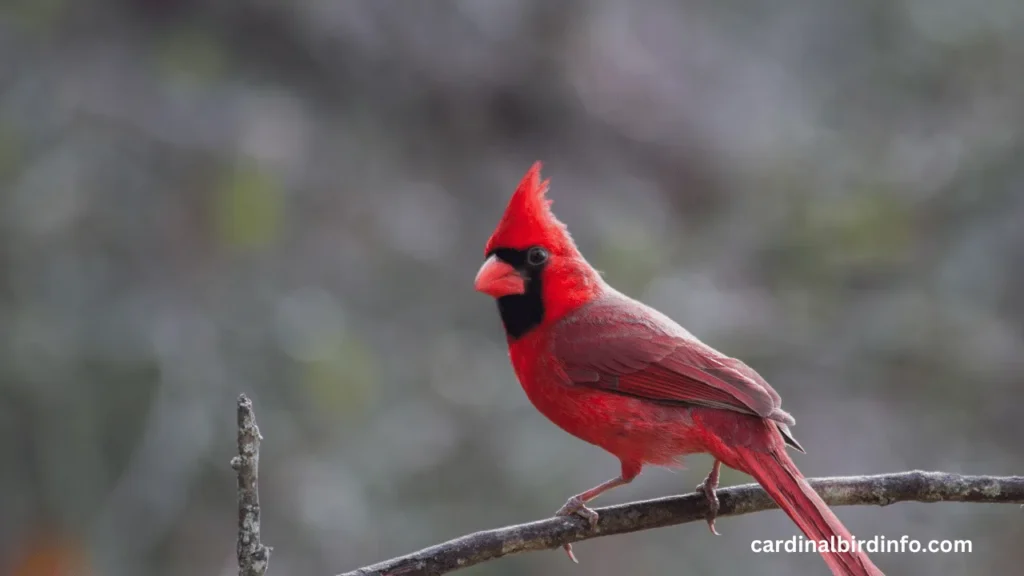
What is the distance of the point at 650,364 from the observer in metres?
2.41

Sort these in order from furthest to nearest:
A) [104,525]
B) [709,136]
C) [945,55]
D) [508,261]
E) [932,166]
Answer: [709,136] < [945,55] < [932,166] < [104,525] < [508,261]

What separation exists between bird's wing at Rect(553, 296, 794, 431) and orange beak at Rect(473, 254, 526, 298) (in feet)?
0.48

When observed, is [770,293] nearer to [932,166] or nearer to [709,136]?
[932,166]

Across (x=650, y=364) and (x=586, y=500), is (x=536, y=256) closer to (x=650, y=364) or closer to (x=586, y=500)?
(x=650, y=364)

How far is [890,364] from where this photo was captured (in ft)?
16.9

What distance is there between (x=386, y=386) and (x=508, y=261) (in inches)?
76.6

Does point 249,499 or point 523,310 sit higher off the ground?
point 523,310

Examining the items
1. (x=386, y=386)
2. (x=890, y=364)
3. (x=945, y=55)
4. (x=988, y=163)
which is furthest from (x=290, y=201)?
(x=945, y=55)

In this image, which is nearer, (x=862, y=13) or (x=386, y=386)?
(x=386, y=386)

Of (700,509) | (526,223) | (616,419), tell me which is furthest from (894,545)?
(526,223)

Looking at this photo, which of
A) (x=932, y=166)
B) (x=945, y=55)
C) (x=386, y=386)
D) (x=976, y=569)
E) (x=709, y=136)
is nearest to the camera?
(x=386, y=386)

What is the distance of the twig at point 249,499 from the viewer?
4.98ft

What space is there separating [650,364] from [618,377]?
0.08 m

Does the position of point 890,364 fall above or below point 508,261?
below
